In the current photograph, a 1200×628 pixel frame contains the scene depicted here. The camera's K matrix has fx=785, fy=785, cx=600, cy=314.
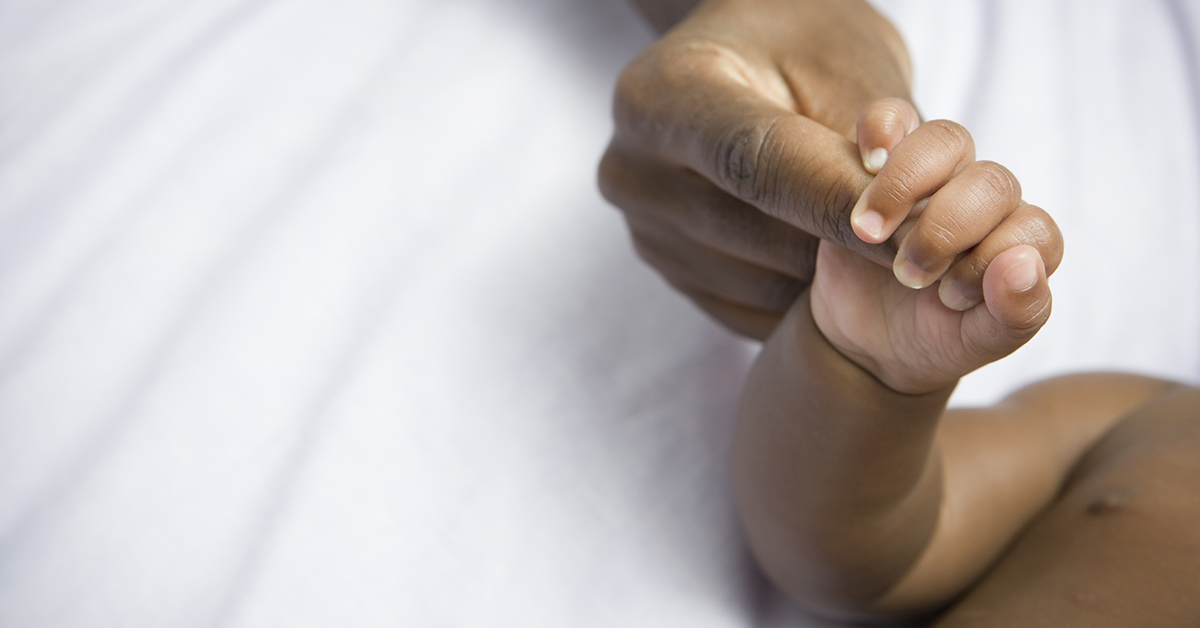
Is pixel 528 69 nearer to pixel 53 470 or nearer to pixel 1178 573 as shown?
pixel 53 470

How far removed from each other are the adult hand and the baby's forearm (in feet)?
0.28

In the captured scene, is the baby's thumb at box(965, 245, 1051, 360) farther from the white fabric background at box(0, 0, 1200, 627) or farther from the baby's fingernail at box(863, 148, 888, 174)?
the white fabric background at box(0, 0, 1200, 627)

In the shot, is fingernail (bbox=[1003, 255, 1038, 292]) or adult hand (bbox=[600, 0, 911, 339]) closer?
fingernail (bbox=[1003, 255, 1038, 292])

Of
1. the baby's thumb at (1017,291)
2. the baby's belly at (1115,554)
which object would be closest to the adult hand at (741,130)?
the baby's thumb at (1017,291)

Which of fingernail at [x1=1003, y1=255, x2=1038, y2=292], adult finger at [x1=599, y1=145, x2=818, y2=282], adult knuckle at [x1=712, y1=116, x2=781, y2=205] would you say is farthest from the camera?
adult finger at [x1=599, y1=145, x2=818, y2=282]

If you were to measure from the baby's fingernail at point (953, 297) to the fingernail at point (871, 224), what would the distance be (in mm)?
45

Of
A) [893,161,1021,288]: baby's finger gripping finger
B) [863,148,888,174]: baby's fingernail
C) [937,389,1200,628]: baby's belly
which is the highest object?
[863,148,888,174]: baby's fingernail

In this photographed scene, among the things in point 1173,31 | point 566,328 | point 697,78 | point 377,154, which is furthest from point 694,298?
point 1173,31

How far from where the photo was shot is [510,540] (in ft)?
2.32

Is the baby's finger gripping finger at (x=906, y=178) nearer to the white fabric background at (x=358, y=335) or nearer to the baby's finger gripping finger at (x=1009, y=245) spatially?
the baby's finger gripping finger at (x=1009, y=245)

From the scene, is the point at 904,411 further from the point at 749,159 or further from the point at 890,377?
the point at 749,159

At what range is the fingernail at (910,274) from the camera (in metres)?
0.40

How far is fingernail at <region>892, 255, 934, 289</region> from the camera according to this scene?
40 centimetres

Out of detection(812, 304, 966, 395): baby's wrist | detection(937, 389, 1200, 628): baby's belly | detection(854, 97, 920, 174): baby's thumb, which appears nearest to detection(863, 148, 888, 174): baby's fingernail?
detection(854, 97, 920, 174): baby's thumb
